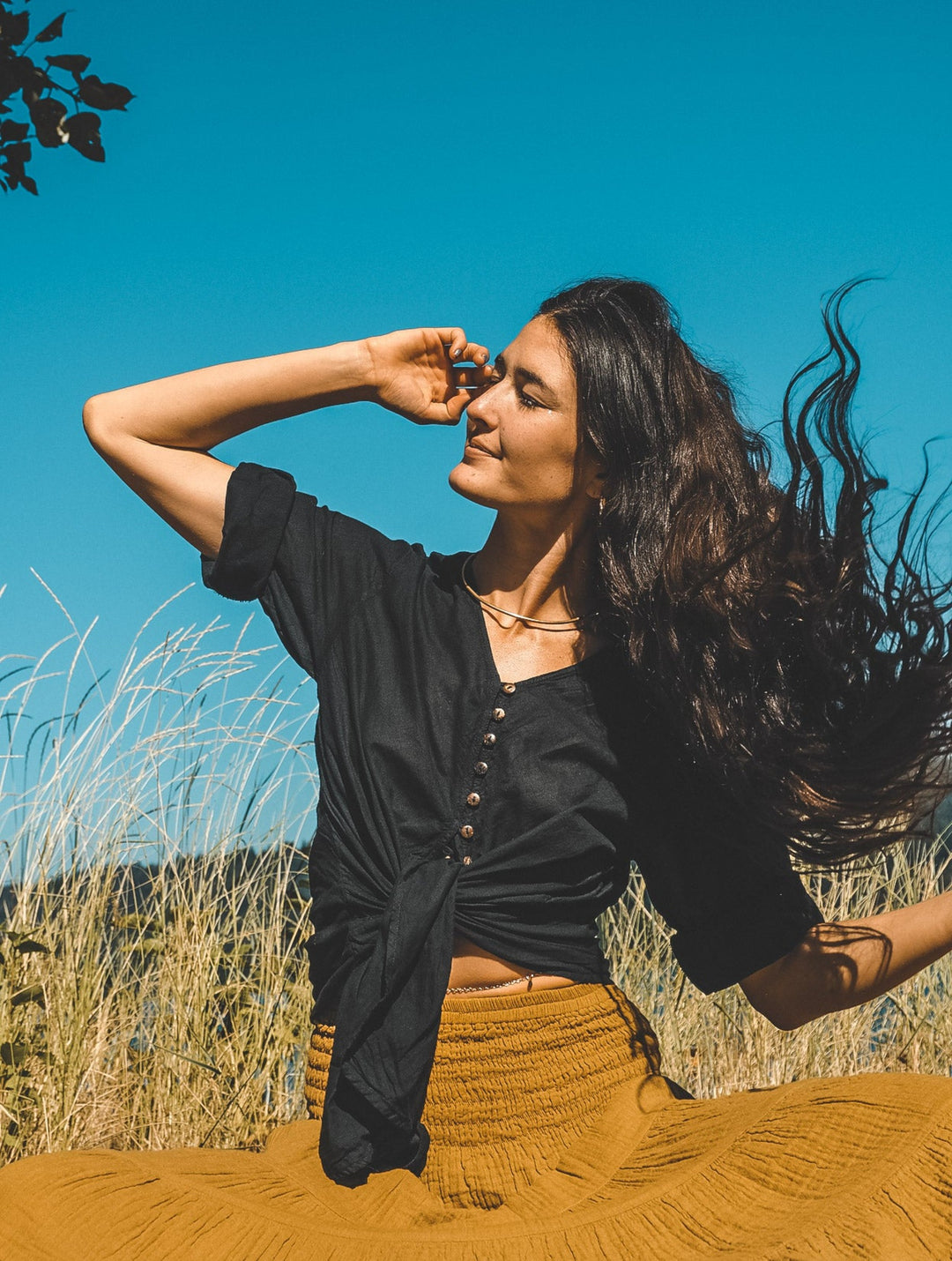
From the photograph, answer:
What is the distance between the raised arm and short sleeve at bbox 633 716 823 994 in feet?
0.13

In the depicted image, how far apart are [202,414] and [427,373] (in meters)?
0.46

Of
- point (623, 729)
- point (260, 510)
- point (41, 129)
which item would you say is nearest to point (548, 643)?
point (623, 729)

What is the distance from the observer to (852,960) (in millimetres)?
2117

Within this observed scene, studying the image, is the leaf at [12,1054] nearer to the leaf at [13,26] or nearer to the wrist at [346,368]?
the wrist at [346,368]

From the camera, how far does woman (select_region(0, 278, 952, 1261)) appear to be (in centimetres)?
189

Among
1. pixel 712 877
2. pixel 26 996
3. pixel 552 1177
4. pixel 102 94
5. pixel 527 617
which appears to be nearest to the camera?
pixel 552 1177

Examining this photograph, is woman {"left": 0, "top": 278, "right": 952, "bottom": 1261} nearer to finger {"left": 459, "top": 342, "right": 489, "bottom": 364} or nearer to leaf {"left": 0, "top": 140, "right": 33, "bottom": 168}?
finger {"left": 459, "top": 342, "right": 489, "bottom": 364}

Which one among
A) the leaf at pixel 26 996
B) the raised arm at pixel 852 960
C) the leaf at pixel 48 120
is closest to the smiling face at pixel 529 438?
the raised arm at pixel 852 960

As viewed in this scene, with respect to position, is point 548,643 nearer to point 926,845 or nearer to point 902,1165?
point 902,1165

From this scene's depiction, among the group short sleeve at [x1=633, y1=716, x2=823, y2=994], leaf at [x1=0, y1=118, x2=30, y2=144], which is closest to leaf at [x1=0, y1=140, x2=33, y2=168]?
leaf at [x1=0, y1=118, x2=30, y2=144]

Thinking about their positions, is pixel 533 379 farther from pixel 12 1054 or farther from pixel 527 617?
pixel 12 1054

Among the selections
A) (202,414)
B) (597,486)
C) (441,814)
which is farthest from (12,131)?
(441,814)

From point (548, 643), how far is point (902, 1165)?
3.57ft

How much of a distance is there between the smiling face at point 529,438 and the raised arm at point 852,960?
3.09 ft
